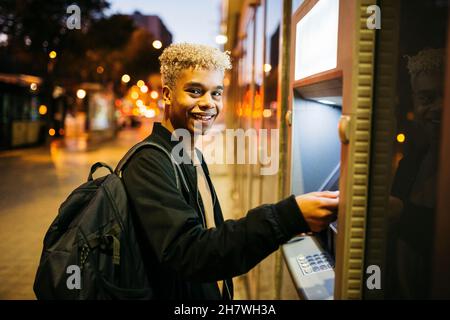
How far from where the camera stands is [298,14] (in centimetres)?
199

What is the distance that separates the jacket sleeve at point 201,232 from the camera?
1.13 meters

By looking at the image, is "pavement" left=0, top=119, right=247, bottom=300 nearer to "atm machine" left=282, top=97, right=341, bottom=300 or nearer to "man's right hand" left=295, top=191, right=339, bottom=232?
"atm machine" left=282, top=97, right=341, bottom=300

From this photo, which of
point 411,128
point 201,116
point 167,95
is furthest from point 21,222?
point 411,128

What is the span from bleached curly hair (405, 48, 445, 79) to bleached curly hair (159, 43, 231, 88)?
627mm

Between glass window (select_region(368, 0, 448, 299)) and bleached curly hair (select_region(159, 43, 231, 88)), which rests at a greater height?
bleached curly hair (select_region(159, 43, 231, 88))

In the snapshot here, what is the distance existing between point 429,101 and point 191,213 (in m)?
0.68

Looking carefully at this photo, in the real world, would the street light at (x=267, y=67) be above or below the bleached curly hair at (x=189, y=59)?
above

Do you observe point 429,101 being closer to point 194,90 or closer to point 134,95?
point 194,90

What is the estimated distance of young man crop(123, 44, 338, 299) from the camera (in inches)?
44.9

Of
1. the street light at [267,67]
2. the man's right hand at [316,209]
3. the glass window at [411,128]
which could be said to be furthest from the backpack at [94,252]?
the street light at [267,67]

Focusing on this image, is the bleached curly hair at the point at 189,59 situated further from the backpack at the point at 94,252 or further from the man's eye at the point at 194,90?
the backpack at the point at 94,252

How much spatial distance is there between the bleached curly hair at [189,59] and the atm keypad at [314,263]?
0.94m

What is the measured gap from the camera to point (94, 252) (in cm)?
126

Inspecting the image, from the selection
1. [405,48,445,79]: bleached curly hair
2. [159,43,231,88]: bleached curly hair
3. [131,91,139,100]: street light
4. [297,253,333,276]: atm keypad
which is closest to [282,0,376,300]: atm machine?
[297,253,333,276]: atm keypad
